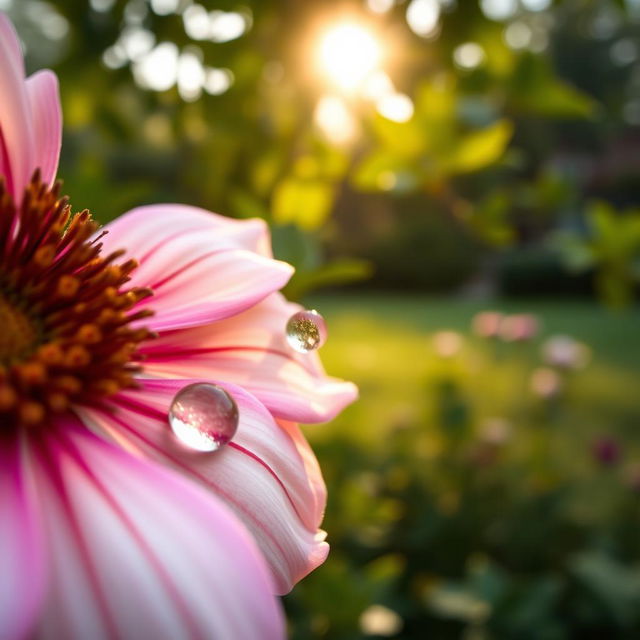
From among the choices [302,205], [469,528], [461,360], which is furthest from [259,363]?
[461,360]

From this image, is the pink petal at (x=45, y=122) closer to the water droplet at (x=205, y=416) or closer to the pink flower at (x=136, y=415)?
the pink flower at (x=136, y=415)

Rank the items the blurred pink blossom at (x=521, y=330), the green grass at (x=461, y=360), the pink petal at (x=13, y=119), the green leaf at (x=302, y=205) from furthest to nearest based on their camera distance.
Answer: the green grass at (x=461, y=360), the blurred pink blossom at (x=521, y=330), the green leaf at (x=302, y=205), the pink petal at (x=13, y=119)

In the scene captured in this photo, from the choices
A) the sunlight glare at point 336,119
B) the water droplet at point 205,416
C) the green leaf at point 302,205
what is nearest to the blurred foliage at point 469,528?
the green leaf at point 302,205

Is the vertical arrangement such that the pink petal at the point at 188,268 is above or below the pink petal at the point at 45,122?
below

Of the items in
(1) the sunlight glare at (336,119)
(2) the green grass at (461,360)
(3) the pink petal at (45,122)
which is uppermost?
(3) the pink petal at (45,122)

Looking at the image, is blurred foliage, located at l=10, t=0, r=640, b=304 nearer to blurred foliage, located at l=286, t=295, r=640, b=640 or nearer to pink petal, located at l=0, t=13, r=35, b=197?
pink petal, located at l=0, t=13, r=35, b=197

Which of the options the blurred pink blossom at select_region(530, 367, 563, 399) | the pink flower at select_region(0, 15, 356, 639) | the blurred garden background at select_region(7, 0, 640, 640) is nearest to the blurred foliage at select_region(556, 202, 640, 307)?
the blurred garden background at select_region(7, 0, 640, 640)

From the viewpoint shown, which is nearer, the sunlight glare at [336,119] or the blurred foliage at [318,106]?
the blurred foliage at [318,106]

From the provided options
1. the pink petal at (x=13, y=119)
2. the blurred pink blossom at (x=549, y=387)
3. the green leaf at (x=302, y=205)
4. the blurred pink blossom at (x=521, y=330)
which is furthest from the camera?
the blurred pink blossom at (x=521, y=330)
